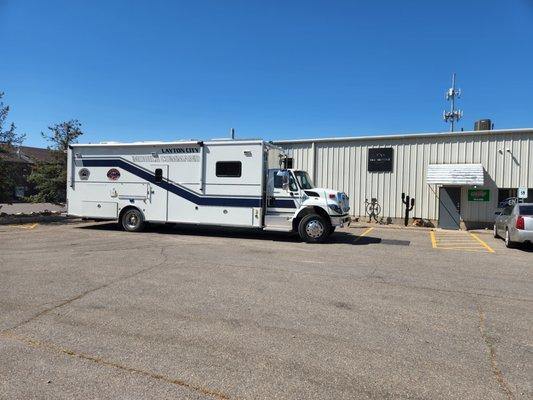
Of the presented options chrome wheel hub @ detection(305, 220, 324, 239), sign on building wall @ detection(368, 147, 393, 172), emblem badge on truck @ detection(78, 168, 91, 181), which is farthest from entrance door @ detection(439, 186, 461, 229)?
emblem badge on truck @ detection(78, 168, 91, 181)

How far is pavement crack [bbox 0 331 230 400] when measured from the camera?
3537 mm

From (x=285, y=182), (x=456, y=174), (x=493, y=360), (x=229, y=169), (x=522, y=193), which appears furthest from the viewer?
(x=456, y=174)

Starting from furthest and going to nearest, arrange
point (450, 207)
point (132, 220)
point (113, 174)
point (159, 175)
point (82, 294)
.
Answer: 1. point (450, 207)
2. point (113, 174)
3. point (132, 220)
4. point (159, 175)
5. point (82, 294)

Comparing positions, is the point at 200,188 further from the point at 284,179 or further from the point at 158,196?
the point at 284,179

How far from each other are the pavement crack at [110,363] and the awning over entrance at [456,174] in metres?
18.2

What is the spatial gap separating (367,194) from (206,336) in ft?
60.4

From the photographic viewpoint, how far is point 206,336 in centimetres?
481

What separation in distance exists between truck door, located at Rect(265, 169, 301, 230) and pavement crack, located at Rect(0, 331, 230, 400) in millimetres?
9707

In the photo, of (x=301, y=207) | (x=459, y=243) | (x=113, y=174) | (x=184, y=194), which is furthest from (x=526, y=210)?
(x=113, y=174)

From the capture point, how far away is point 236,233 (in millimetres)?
15938

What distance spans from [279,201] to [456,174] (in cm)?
995

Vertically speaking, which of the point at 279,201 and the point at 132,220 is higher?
the point at 279,201

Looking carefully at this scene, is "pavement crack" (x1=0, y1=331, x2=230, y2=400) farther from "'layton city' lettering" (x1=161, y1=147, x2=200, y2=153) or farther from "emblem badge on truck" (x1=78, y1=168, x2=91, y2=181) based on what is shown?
"emblem badge on truck" (x1=78, y1=168, x2=91, y2=181)

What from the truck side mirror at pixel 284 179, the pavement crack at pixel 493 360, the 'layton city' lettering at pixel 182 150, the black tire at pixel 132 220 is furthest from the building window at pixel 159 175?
the pavement crack at pixel 493 360
